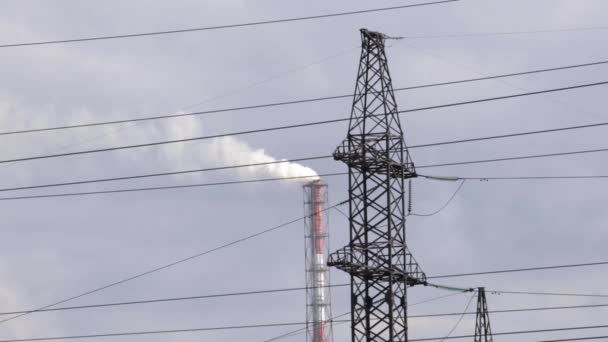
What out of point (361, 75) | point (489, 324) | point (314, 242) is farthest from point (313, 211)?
point (361, 75)

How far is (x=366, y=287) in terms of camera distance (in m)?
74.0

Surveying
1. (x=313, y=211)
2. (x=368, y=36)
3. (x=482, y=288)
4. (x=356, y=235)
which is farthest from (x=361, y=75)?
(x=313, y=211)

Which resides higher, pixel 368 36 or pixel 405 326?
pixel 368 36

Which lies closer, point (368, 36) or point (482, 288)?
point (368, 36)

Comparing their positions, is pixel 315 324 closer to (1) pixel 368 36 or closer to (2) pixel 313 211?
(2) pixel 313 211

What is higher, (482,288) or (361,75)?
(361,75)

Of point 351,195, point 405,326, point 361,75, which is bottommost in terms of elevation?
point 405,326

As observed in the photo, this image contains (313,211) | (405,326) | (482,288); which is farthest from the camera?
(313,211)

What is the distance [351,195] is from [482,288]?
23.6 metres

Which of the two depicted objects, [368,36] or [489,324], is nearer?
[368,36]

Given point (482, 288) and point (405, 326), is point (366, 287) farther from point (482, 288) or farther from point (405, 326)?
point (482, 288)

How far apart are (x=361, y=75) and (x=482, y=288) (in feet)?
79.6

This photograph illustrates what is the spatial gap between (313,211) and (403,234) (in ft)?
348

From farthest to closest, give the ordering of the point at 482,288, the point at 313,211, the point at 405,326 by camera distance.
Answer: the point at 313,211
the point at 482,288
the point at 405,326
